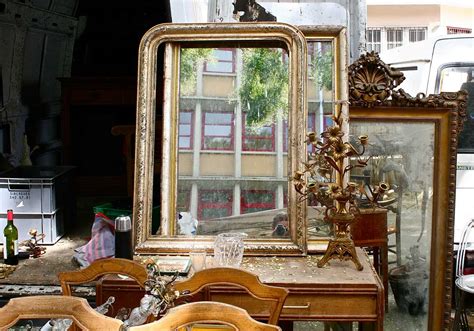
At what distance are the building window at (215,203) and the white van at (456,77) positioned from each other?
6.59 feet

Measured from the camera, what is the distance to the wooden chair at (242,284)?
2.08m

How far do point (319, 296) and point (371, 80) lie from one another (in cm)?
111

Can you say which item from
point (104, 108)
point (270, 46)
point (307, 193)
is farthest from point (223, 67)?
point (104, 108)

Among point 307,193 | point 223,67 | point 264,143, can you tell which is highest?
point 223,67

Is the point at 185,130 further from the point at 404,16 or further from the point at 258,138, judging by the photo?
the point at 404,16

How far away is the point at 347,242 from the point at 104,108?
503 cm

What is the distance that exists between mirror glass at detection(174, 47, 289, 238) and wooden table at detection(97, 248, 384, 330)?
0.42 meters

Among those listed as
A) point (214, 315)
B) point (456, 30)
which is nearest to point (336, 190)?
point (214, 315)

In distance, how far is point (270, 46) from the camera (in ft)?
9.28

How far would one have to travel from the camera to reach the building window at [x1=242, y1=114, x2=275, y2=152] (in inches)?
111

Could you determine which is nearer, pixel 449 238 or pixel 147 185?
pixel 147 185

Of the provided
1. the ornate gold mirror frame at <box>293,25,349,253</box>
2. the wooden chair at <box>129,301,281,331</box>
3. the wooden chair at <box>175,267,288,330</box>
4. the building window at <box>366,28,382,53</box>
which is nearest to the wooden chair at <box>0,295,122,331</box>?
the wooden chair at <box>129,301,281,331</box>

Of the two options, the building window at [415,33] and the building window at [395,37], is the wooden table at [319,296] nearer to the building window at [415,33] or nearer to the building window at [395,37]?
the building window at [395,37]

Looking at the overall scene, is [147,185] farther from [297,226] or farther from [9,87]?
[9,87]
